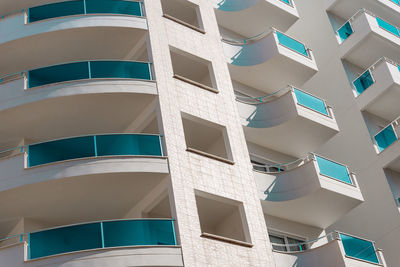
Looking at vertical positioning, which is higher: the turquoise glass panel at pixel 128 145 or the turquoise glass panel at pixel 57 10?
the turquoise glass panel at pixel 57 10

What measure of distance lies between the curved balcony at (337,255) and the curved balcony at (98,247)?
16.4 ft

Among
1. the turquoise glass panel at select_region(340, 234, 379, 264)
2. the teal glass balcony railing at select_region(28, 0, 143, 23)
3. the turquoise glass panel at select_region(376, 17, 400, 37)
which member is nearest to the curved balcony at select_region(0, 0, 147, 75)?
the teal glass balcony railing at select_region(28, 0, 143, 23)

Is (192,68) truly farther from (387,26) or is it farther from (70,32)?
(387,26)

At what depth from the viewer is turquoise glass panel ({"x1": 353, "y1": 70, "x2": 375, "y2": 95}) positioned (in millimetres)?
28953

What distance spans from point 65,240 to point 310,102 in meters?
12.3

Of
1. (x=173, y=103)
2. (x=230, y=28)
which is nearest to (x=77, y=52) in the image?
(x=173, y=103)

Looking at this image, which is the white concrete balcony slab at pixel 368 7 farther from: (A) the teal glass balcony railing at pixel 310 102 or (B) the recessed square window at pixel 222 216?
(B) the recessed square window at pixel 222 216

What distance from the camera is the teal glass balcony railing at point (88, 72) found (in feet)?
70.6

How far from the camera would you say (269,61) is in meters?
26.9

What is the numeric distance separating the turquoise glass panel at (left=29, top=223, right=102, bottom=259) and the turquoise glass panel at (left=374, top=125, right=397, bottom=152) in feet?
47.5

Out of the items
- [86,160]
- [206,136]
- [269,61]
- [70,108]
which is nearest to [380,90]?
[269,61]

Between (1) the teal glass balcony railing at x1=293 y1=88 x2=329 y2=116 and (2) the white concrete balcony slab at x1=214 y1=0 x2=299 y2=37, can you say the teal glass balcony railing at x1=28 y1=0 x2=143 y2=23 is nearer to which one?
(2) the white concrete balcony slab at x1=214 y1=0 x2=299 y2=37

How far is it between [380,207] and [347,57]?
8.17 metres

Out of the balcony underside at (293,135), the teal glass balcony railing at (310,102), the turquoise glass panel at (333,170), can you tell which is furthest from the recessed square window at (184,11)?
the turquoise glass panel at (333,170)
